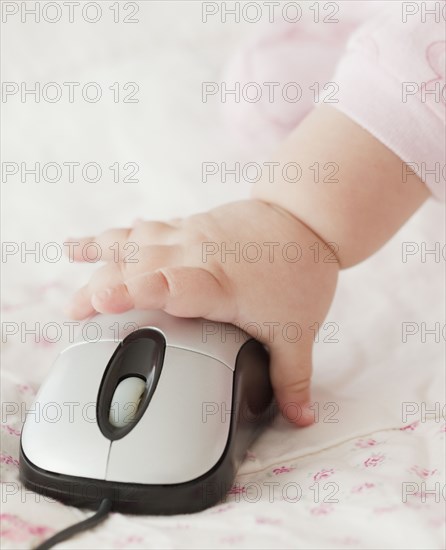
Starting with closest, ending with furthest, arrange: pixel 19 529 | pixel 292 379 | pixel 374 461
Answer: pixel 19 529, pixel 374 461, pixel 292 379

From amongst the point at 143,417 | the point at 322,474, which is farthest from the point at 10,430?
the point at 322,474

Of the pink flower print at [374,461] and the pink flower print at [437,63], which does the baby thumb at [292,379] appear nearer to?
the pink flower print at [374,461]

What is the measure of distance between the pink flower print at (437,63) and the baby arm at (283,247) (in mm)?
73

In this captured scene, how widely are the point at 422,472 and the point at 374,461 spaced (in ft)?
0.12

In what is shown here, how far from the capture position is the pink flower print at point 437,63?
78 centimetres

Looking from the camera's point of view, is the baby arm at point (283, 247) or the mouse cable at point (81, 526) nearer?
the mouse cable at point (81, 526)

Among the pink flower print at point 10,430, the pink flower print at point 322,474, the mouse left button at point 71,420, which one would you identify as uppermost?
the mouse left button at point 71,420

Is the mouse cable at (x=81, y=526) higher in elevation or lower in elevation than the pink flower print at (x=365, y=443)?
higher

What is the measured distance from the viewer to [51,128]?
116 centimetres

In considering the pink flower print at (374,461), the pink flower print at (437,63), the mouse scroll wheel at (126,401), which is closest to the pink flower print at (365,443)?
the pink flower print at (374,461)

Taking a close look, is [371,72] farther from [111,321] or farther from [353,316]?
[111,321]

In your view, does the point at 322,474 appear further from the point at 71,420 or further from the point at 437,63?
the point at 437,63

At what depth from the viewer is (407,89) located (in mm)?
782

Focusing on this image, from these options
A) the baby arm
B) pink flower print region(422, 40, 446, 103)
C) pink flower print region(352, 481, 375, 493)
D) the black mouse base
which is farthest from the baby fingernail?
pink flower print region(422, 40, 446, 103)
